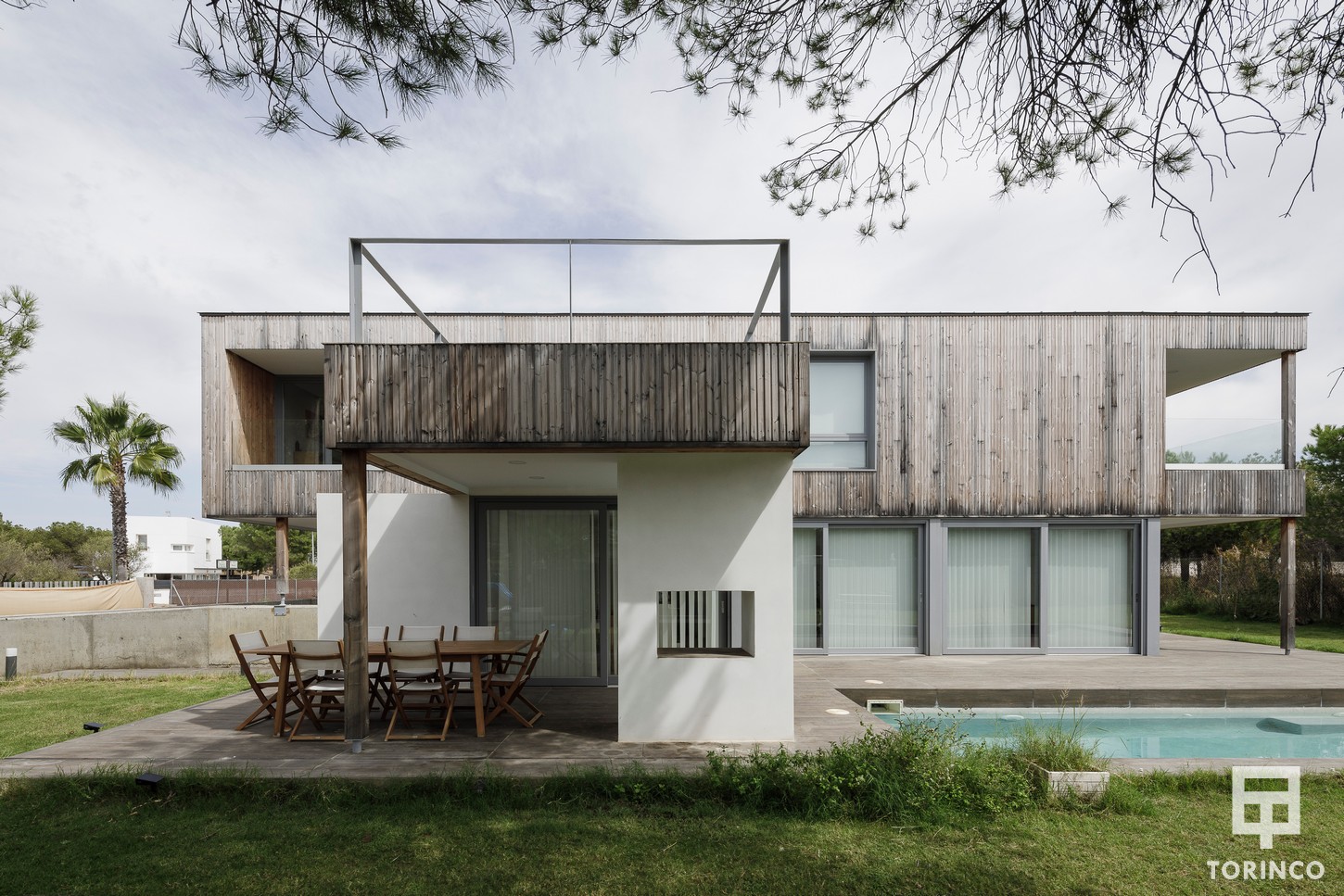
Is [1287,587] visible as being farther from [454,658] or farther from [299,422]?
[299,422]

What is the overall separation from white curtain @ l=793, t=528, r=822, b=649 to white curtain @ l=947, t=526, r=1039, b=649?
2067mm

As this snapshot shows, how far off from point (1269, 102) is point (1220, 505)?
33.8ft

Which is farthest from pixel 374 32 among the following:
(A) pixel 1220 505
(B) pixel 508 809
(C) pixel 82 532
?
(C) pixel 82 532

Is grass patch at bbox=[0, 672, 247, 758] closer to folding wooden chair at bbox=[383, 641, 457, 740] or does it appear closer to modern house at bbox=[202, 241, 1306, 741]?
modern house at bbox=[202, 241, 1306, 741]

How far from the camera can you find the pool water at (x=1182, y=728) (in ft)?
22.1

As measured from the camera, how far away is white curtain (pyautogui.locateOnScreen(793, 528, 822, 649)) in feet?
37.6

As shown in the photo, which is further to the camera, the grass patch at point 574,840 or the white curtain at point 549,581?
the white curtain at point 549,581

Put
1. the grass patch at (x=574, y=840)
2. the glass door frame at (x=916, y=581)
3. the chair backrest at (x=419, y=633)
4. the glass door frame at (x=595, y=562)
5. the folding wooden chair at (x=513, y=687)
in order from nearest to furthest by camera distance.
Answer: the grass patch at (x=574, y=840) → the folding wooden chair at (x=513, y=687) → the chair backrest at (x=419, y=633) → the glass door frame at (x=595, y=562) → the glass door frame at (x=916, y=581)

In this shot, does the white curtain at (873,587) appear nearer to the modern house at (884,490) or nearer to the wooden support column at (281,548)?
the modern house at (884,490)

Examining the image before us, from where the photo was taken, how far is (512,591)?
27.9 feet

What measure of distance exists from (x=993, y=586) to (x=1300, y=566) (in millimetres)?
11648

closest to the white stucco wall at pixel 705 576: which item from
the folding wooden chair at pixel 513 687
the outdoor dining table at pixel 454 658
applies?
the folding wooden chair at pixel 513 687

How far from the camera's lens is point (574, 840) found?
13.5 feet

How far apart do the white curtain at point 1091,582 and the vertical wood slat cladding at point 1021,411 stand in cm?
54
